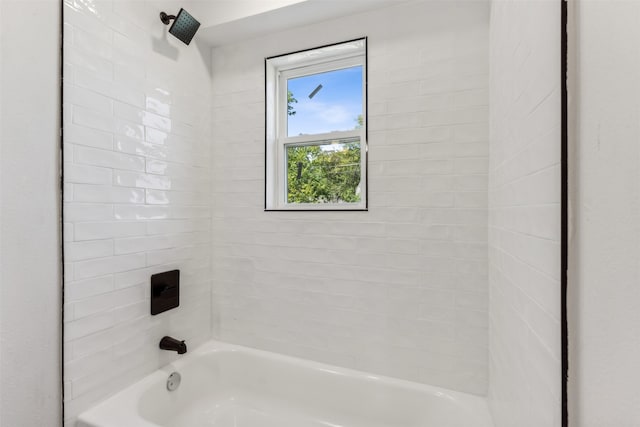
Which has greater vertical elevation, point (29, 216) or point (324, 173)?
point (324, 173)

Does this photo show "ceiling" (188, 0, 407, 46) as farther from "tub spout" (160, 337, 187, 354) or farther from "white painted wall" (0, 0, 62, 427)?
"tub spout" (160, 337, 187, 354)

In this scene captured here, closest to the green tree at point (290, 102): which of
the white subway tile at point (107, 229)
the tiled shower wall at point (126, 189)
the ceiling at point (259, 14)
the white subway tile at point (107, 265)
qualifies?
the ceiling at point (259, 14)

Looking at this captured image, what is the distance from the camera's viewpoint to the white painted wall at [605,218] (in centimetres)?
44

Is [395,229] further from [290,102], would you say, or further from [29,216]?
[29,216]

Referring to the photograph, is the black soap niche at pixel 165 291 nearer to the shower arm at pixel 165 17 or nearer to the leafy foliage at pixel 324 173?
the leafy foliage at pixel 324 173

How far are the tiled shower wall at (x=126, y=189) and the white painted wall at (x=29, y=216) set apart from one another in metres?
0.05

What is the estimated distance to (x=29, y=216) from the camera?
Answer: 1.14 metres

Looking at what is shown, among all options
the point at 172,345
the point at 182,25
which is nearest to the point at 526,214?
the point at 172,345

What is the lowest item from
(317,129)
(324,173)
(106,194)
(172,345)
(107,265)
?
(172,345)

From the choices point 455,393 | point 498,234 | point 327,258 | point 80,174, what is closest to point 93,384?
point 80,174

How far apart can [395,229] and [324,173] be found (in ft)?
1.88

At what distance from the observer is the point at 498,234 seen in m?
1.25

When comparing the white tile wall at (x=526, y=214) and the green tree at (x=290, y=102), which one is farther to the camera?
the green tree at (x=290, y=102)

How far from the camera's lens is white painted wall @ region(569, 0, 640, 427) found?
44cm
